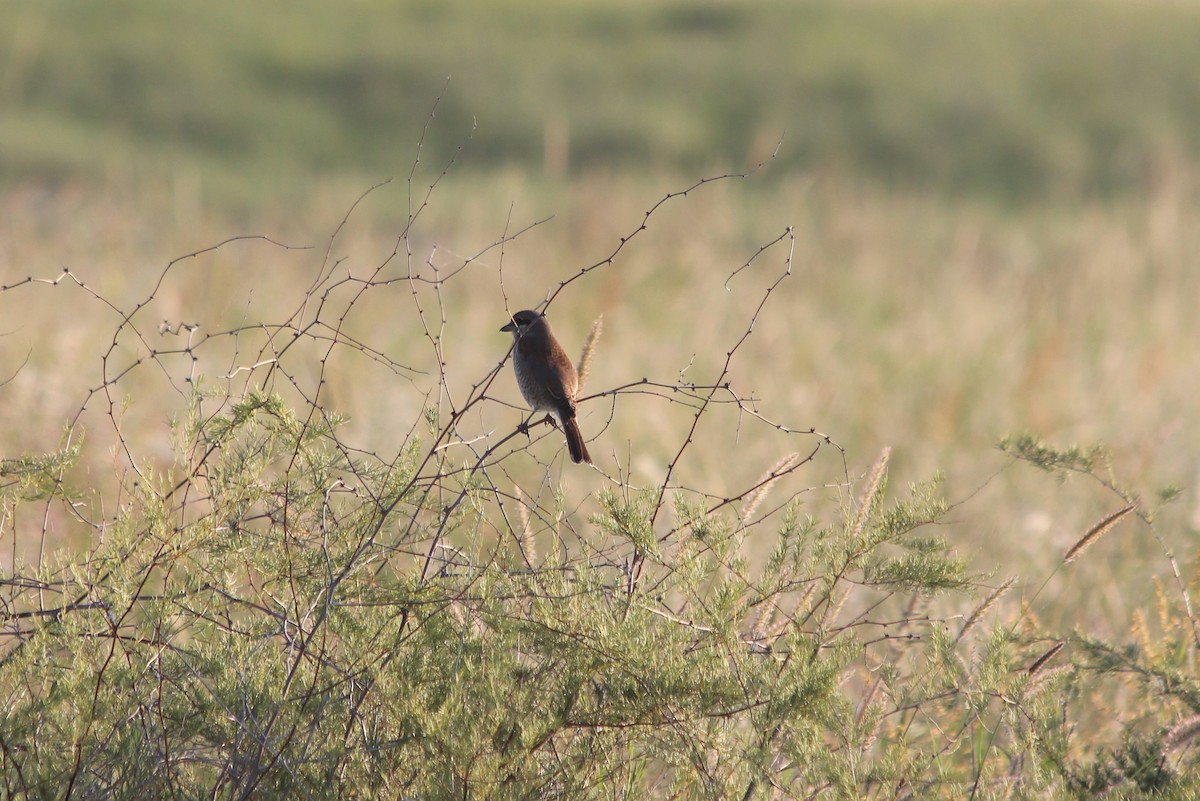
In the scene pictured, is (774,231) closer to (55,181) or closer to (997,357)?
(997,357)

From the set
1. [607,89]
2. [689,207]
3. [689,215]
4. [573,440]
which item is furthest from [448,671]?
[607,89]

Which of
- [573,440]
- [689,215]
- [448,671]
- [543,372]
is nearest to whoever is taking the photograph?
[448,671]

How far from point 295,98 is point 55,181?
835cm

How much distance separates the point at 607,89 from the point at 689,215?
15.1m

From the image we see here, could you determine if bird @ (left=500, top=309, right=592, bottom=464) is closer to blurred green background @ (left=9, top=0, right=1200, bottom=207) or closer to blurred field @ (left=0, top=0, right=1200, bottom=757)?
blurred field @ (left=0, top=0, right=1200, bottom=757)

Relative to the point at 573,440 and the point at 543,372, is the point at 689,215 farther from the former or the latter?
the point at 573,440

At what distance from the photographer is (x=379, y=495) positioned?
2.31 meters

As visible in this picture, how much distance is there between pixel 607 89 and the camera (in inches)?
1065

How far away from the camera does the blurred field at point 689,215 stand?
19.1 feet

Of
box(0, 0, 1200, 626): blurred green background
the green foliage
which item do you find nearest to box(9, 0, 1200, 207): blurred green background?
box(0, 0, 1200, 626): blurred green background

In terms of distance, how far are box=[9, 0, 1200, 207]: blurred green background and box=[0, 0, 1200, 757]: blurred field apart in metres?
0.10

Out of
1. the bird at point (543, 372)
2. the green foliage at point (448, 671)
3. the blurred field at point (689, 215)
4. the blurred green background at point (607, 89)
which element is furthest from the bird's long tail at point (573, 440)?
the blurred green background at point (607, 89)

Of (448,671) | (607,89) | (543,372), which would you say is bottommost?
(448,671)

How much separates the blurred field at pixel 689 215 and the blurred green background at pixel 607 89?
0.33 feet
